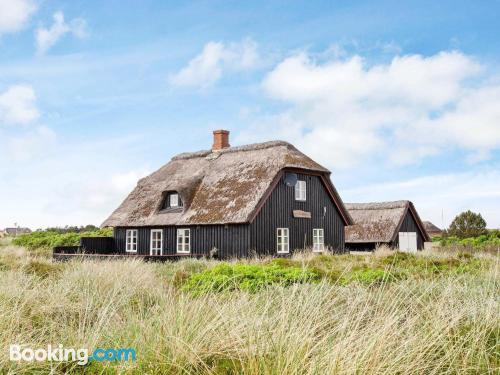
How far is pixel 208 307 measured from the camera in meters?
6.04

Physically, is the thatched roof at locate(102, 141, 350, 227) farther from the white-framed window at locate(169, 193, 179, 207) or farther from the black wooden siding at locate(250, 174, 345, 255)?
the black wooden siding at locate(250, 174, 345, 255)

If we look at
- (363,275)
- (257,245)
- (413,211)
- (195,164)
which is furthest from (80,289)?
(413,211)

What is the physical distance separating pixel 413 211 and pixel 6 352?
3229 centimetres

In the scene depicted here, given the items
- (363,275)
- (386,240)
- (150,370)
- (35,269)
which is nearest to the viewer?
(150,370)

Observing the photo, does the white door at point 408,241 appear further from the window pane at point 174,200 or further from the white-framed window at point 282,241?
the window pane at point 174,200

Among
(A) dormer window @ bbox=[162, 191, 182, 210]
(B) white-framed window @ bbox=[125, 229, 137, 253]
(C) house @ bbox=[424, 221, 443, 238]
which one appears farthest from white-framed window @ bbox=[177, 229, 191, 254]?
(C) house @ bbox=[424, 221, 443, 238]

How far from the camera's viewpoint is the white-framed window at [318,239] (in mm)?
26109

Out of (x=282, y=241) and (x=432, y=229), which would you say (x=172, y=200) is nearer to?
(x=282, y=241)

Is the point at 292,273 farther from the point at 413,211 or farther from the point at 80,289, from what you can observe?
the point at 413,211

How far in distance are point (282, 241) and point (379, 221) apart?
1203 cm

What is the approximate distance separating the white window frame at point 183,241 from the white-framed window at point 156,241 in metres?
1.38

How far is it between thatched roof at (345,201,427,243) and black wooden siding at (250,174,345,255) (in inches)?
260

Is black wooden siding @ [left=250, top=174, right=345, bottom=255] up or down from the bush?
up

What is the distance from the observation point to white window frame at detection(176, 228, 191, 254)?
25.1m
